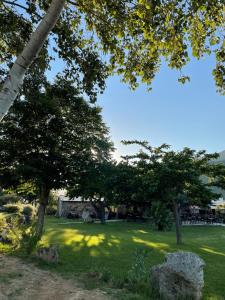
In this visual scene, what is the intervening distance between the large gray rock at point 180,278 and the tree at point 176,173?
792 cm

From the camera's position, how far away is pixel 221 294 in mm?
7594

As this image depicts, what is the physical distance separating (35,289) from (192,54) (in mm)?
7069

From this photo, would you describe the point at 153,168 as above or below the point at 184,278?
above

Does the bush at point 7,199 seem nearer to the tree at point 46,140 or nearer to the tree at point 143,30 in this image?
the tree at point 46,140

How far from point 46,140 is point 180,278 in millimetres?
9874

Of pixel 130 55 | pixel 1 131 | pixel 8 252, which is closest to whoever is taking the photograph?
pixel 130 55

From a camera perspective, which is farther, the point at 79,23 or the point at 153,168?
the point at 153,168

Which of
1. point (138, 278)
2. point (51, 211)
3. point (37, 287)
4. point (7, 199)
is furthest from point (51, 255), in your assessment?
point (51, 211)

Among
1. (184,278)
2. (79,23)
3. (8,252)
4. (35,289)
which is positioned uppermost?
(79,23)

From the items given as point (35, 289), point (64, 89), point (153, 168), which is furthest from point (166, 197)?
point (35, 289)

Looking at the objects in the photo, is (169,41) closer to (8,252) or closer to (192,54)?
(192,54)

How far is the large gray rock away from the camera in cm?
684

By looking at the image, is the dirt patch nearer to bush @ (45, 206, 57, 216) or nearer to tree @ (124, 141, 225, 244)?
tree @ (124, 141, 225, 244)

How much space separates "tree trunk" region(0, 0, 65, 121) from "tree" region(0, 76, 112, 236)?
26.5ft
